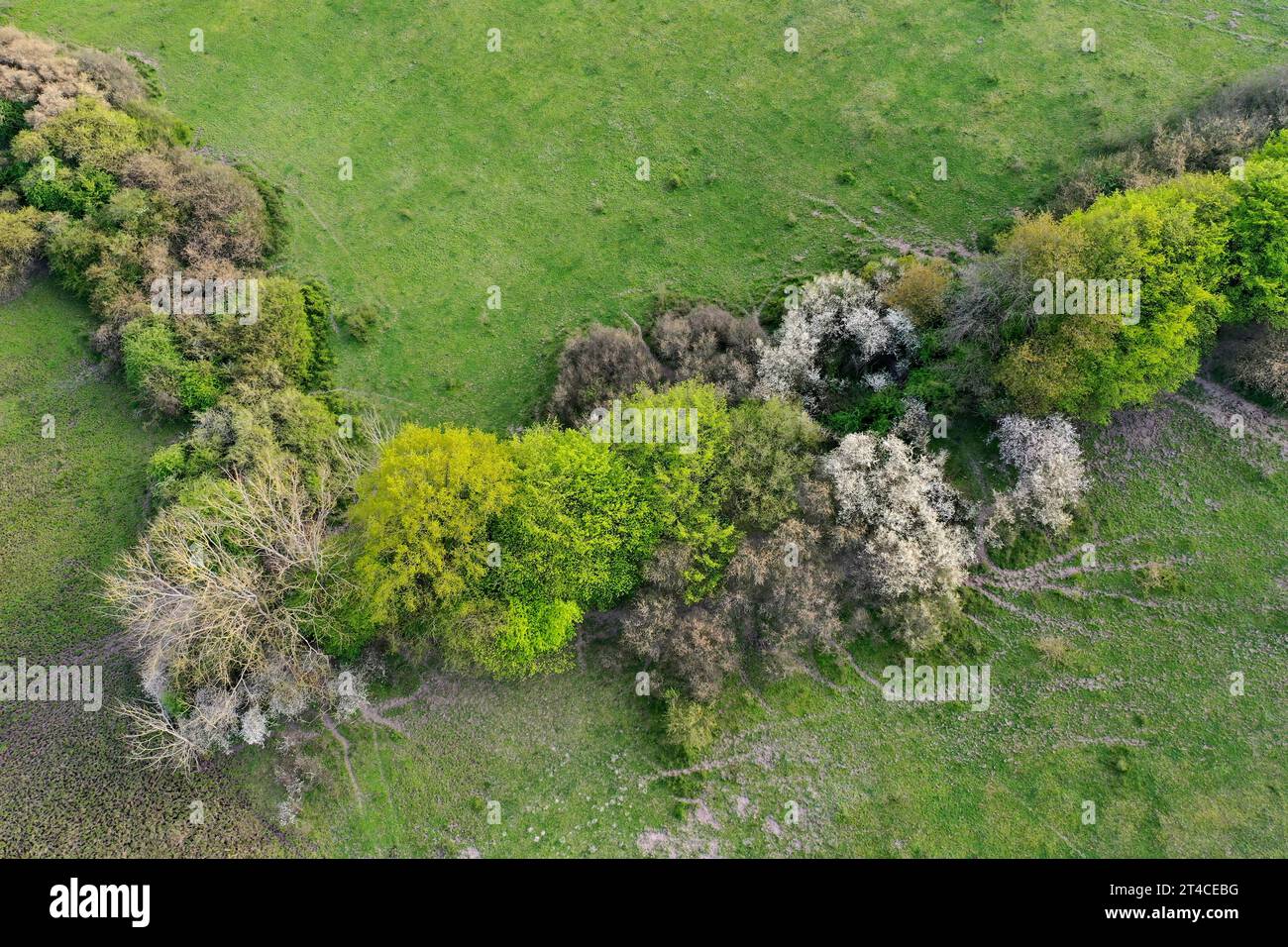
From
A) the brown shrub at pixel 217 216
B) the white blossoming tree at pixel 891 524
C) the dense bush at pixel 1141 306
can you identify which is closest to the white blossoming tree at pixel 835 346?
the white blossoming tree at pixel 891 524

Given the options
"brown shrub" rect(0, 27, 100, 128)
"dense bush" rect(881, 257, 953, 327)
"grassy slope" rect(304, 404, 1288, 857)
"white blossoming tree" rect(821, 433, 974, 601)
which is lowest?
"grassy slope" rect(304, 404, 1288, 857)

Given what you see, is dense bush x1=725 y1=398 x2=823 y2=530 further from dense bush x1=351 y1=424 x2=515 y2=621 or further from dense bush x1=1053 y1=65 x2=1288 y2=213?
dense bush x1=1053 y1=65 x2=1288 y2=213

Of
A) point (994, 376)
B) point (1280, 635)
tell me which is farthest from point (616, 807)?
point (1280, 635)

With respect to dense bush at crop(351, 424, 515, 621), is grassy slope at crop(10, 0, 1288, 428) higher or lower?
higher

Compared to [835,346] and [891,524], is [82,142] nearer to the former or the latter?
[835,346]

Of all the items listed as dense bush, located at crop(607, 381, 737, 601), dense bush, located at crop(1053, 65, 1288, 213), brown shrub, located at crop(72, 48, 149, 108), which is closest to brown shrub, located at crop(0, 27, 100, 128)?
brown shrub, located at crop(72, 48, 149, 108)

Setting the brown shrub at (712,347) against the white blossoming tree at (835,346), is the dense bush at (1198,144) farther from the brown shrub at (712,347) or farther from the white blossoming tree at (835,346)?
the brown shrub at (712,347)
